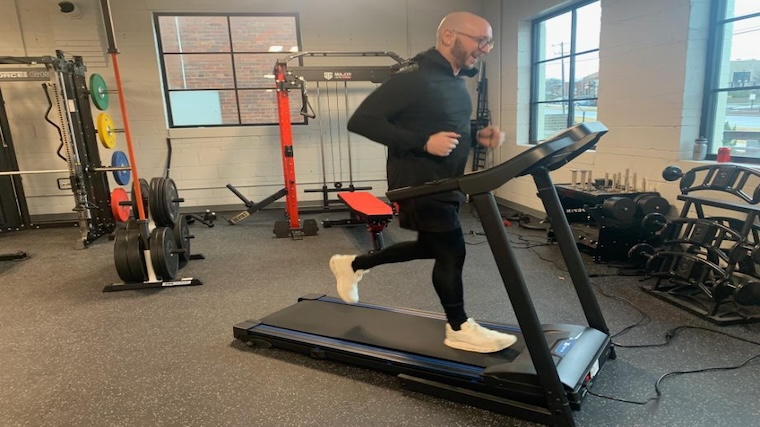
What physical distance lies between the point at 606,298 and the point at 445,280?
163 cm

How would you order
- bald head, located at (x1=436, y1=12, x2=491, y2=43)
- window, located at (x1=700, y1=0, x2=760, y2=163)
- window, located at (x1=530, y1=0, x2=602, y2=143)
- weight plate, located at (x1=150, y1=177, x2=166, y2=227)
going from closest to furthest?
bald head, located at (x1=436, y1=12, x2=491, y2=43), window, located at (x1=700, y1=0, x2=760, y2=163), weight plate, located at (x1=150, y1=177, x2=166, y2=227), window, located at (x1=530, y1=0, x2=602, y2=143)

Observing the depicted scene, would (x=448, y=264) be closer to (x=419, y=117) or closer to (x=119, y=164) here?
(x=419, y=117)

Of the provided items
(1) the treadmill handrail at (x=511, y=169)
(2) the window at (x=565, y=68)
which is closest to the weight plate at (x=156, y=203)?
(1) the treadmill handrail at (x=511, y=169)

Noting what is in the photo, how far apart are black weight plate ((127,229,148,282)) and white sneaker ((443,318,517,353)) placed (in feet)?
8.77

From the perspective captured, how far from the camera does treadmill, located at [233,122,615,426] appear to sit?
1715 mm

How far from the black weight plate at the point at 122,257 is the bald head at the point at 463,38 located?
3.00 meters

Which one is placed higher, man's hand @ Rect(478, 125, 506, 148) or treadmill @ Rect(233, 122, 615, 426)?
man's hand @ Rect(478, 125, 506, 148)

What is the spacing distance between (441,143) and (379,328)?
46.6 inches

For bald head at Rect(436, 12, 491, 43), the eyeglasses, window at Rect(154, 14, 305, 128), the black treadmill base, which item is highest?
window at Rect(154, 14, 305, 128)

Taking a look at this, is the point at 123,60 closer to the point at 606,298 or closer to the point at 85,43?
the point at 85,43

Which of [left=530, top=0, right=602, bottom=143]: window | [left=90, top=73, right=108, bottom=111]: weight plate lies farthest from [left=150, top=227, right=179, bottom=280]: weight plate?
[left=530, top=0, right=602, bottom=143]: window

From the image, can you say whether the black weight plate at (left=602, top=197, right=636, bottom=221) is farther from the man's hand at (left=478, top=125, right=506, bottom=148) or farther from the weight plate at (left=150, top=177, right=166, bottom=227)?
the weight plate at (left=150, top=177, right=166, bottom=227)

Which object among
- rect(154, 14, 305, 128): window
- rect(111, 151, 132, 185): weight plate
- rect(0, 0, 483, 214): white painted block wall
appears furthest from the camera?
rect(154, 14, 305, 128): window

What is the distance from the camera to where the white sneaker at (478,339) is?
214cm
